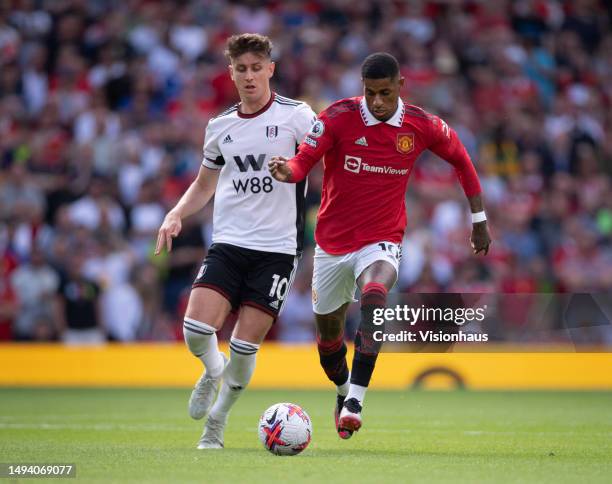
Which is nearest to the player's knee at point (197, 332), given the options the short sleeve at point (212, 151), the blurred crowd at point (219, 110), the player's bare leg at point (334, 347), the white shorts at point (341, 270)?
the white shorts at point (341, 270)

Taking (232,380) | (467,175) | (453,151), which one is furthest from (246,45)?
(232,380)

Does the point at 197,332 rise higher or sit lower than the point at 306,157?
lower

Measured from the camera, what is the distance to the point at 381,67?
26.9 feet

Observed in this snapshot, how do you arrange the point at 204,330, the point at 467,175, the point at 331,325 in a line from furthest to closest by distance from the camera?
1. the point at 331,325
2. the point at 467,175
3. the point at 204,330

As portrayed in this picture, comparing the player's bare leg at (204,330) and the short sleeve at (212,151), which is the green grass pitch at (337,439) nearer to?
A: the player's bare leg at (204,330)

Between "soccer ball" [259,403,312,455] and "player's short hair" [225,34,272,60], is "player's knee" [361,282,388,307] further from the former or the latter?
"player's short hair" [225,34,272,60]

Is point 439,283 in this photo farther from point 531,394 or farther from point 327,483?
point 327,483

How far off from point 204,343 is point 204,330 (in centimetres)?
15

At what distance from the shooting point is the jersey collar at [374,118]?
859 centimetres

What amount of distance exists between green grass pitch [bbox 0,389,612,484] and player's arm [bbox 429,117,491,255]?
148 centimetres

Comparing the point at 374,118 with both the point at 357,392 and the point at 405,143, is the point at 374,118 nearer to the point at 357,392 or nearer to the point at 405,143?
the point at 405,143

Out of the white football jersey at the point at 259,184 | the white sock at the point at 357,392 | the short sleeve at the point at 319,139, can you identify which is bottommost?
the white sock at the point at 357,392

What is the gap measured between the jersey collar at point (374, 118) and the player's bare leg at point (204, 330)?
5.26 feet

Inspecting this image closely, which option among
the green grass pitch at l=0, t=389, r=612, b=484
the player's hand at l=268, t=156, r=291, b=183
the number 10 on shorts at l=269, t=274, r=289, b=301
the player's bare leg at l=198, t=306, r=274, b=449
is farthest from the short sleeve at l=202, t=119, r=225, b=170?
the green grass pitch at l=0, t=389, r=612, b=484
